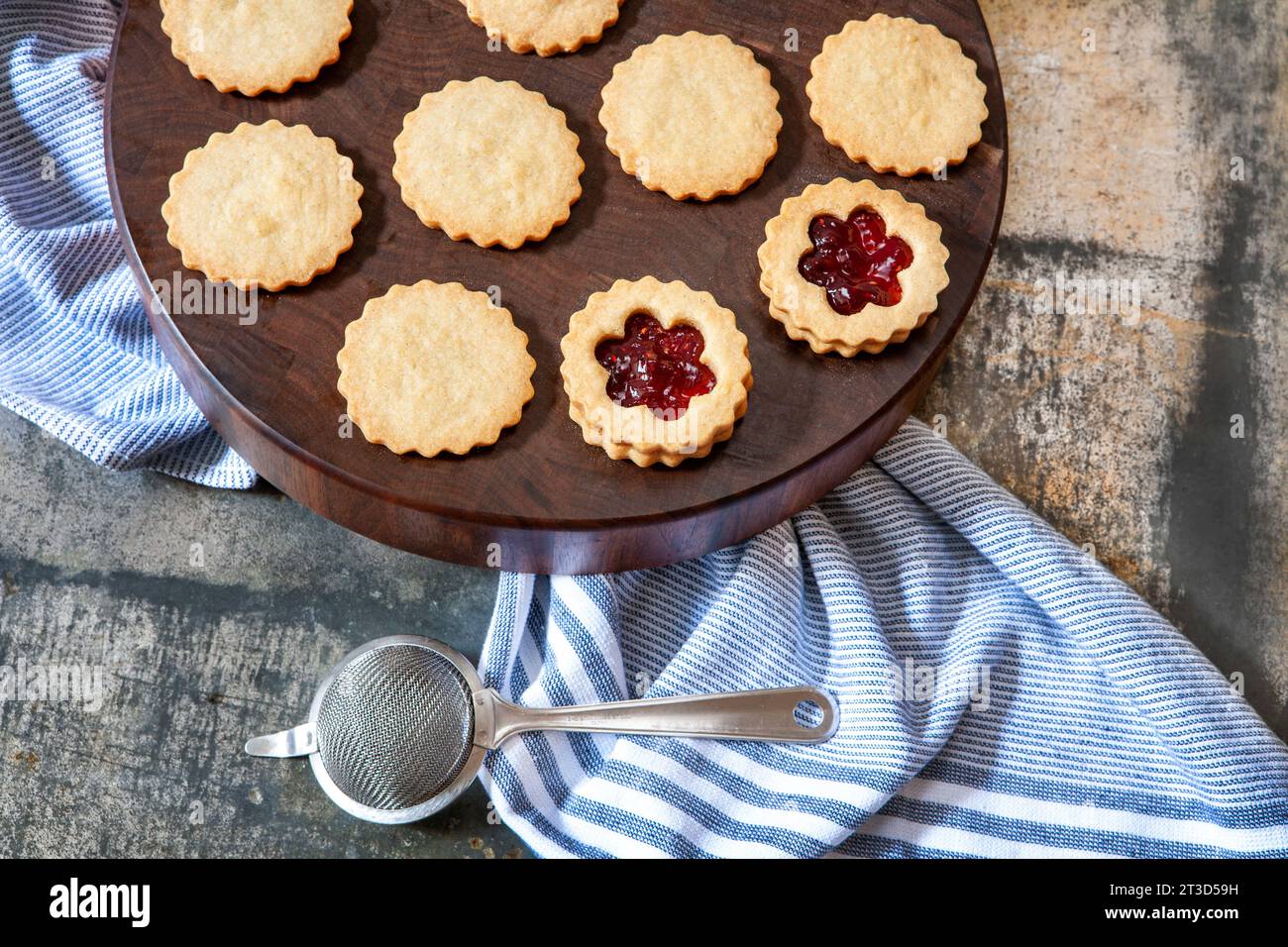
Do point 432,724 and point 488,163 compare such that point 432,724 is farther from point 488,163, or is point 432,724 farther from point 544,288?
point 488,163

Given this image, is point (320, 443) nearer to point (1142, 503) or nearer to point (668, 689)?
point (668, 689)

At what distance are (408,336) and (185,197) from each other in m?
0.57

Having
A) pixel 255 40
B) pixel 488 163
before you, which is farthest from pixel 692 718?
pixel 255 40

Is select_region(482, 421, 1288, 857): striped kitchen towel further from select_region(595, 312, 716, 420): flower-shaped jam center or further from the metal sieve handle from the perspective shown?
select_region(595, 312, 716, 420): flower-shaped jam center

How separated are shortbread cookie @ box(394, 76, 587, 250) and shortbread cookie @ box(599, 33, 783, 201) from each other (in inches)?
5.4

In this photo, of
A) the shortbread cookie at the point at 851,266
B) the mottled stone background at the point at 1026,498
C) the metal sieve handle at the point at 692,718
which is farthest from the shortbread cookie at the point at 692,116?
the metal sieve handle at the point at 692,718

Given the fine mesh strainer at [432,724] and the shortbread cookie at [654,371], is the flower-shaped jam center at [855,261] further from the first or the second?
the fine mesh strainer at [432,724]

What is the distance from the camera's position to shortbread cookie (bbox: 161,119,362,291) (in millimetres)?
2600

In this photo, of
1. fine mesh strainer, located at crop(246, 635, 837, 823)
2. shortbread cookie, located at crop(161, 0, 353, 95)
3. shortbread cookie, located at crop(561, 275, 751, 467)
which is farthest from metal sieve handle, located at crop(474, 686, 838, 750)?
shortbread cookie, located at crop(161, 0, 353, 95)

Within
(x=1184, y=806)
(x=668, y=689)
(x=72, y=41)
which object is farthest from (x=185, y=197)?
(x=1184, y=806)

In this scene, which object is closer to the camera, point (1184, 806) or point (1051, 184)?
point (1184, 806)

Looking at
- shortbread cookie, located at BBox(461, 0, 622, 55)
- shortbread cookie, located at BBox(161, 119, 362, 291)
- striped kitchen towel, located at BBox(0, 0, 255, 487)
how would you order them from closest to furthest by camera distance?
1. shortbread cookie, located at BBox(161, 119, 362, 291)
2. shortbread cookie, located at BBox(461, 0, 622, 55)
3. striped kitchen towel, located at BBox(0, 0, 255, 487)

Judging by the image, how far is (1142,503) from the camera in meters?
3.21

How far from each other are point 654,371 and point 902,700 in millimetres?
931
